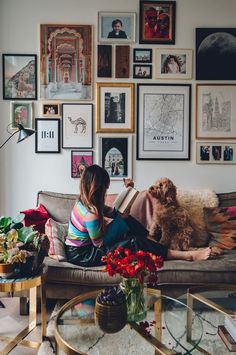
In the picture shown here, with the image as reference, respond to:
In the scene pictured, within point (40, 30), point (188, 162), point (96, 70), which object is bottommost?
point (188, 162)

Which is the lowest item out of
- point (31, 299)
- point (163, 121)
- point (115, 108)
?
point (31, 299)

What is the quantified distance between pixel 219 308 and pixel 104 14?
8.57 ft

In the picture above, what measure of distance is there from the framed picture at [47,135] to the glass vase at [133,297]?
73.9 inches

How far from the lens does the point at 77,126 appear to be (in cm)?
341

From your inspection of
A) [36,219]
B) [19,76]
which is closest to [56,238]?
[36,219]

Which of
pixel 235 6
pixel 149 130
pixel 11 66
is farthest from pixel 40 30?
pixel 235 6

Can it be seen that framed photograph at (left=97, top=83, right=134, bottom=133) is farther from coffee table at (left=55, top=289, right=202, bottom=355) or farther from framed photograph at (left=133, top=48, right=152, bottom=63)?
coffee table at (left=55, top=289, right=202, bottom=355)

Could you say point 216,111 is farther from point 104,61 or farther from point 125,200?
point 125,200

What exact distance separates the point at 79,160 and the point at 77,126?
0.31 m

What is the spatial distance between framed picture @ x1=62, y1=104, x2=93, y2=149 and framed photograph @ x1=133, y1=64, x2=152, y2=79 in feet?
1.63

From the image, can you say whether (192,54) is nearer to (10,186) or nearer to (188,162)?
(188,162)

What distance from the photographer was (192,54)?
134 inches

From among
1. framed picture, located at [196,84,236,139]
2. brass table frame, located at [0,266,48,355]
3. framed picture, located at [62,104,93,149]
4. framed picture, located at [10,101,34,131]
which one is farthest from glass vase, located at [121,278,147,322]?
framed picture, located at [10,101,34,131]

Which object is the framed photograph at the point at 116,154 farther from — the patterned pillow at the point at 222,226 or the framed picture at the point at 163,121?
the patterned pillow at the point at 222,226
